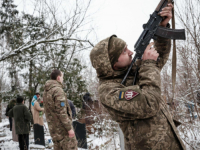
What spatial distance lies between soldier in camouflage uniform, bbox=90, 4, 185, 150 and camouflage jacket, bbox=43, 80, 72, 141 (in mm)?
1858

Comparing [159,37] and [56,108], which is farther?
[56,108]

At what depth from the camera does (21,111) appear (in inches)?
197

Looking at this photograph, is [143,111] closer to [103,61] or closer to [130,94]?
[130,94]

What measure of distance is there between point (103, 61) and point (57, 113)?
206 cm

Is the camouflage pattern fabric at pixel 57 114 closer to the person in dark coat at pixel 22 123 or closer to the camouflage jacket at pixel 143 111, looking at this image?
the camouflage jacket at pixel 143 111

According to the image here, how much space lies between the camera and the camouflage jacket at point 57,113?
124 inches

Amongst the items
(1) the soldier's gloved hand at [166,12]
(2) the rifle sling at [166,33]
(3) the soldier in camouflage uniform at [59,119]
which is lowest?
(3) the soldier in camouflage uniform at [59,119]

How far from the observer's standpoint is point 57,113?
10.4 ft

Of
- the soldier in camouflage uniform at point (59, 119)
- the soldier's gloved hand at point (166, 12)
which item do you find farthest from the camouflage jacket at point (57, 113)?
the soldier's gloved hand at point (166, 12)

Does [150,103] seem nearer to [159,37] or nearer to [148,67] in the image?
[148,67]

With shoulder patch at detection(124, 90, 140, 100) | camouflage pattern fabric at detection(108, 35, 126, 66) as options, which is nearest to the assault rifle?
camouflage pattern fabric at detection(108, 35, 126, 66)

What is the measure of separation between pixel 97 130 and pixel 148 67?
558cm

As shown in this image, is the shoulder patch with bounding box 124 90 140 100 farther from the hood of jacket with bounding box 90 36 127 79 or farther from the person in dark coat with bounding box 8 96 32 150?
the person in dark coat with bounding box 8 96 32 150

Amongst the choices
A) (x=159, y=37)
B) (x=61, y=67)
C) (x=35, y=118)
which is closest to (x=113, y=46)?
(x=159, y=37)
